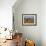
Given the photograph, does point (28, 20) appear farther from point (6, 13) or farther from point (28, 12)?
point (6, 13)

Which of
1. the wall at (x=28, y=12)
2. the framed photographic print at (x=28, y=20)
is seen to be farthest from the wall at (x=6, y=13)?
the framed photographic print at (x=28, y=20)

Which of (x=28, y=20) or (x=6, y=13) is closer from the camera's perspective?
(x=6, y=13)

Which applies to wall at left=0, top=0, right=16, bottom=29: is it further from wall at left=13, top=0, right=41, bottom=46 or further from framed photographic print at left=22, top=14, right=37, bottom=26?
framed photographic print at left=22, top=14, right=37, bottom=26

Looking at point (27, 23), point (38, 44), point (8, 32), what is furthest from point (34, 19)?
point (8, 32)

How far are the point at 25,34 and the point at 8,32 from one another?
1.87 meters

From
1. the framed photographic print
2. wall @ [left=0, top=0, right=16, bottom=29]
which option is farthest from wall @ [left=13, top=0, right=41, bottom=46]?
wall @ [left=0, top=0, right=16, bottom=29]

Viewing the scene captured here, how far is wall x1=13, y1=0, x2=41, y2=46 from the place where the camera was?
19.3 ft

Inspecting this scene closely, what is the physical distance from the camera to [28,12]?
5.88 metres

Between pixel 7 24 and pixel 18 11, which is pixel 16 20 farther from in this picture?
pixel 7 24

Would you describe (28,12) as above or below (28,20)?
above

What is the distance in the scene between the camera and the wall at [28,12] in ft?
19.3

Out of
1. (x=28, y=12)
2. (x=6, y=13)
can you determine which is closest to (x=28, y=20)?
(x=28, y=12)

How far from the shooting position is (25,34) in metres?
5.94

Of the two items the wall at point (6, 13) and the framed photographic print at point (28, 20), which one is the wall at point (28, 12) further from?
the wall at point (6, 13)
